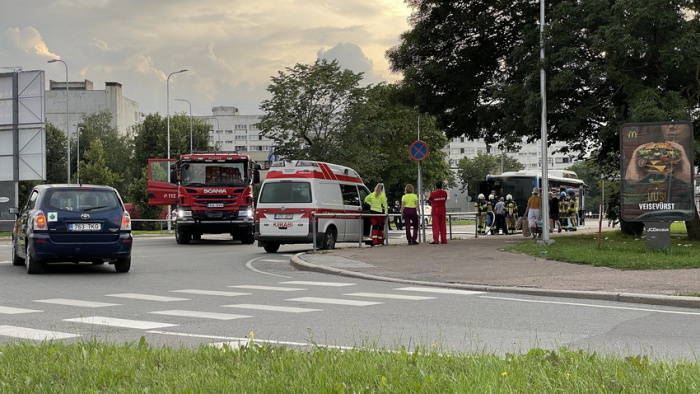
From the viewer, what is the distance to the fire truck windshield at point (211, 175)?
29.7m

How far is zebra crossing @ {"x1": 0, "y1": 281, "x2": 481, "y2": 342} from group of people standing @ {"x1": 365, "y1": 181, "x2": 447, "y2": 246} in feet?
32.4

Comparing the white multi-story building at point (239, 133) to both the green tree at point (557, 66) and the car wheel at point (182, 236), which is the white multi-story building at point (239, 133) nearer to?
the car wheel at point (182, 236)

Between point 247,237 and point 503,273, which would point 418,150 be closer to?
point 247,237

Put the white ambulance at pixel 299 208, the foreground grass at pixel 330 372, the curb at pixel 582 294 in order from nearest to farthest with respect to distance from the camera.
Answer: the foreground grass at pixel 330 372, the curb at pixel 582 294, the white ambulance at pixel 299 208

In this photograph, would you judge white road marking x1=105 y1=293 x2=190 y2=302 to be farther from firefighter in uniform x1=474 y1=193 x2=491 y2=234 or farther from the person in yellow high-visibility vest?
firefighter in uniform x1=474 y1=193 x2=491 y2=234

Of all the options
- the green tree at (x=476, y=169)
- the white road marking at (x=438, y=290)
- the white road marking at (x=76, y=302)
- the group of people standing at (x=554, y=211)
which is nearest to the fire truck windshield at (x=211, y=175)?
the group of people standing at (x=554, y=211)

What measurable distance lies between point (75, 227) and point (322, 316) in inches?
295

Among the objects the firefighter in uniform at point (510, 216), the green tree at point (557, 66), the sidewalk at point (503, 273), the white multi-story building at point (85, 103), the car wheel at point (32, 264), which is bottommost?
the sidewalk at point (503, 273)

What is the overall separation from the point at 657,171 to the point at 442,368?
548 inches

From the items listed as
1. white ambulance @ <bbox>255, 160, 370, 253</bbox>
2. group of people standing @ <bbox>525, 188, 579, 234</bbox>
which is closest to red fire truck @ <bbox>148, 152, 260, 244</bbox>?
white ambulance @ <bbox>255, 160, 370, 253</bbox>

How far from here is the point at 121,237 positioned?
16.6 m

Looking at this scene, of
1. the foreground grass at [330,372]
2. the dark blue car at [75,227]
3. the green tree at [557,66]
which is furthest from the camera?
the green tree at [557,66]

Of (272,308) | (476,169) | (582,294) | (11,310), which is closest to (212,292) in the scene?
(272,308)

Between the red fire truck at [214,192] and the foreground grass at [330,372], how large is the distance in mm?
22657
